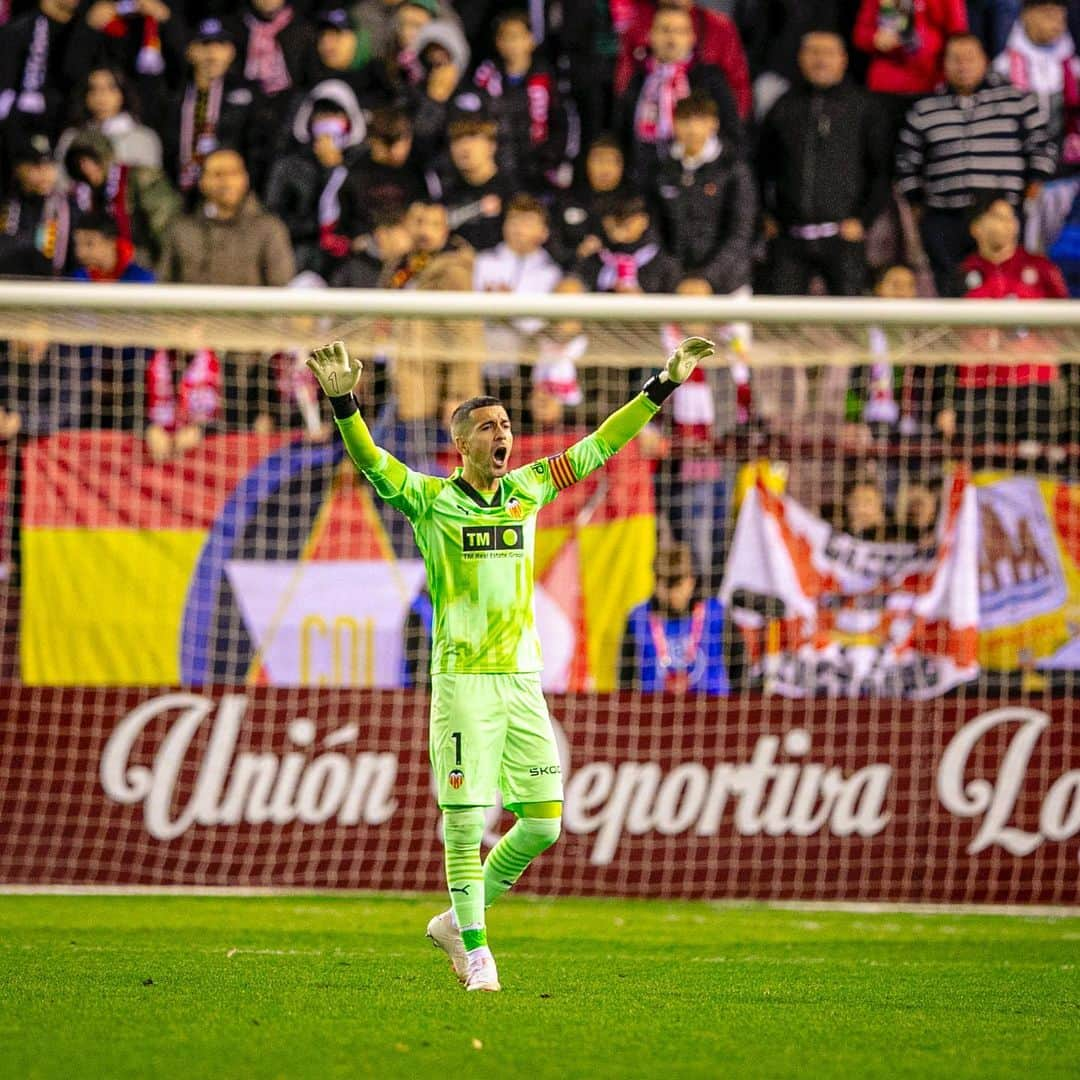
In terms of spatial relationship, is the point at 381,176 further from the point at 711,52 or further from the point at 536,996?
the point at 536,996

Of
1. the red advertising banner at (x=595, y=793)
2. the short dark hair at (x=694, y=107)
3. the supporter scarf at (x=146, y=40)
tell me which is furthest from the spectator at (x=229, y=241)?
the short dark hair at (x=694, y=107)

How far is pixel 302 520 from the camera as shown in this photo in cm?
1284

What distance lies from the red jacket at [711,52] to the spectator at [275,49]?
2598 mm

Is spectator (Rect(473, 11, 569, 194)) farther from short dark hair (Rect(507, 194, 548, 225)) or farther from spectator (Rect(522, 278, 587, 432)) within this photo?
spectator (Rect(522, 278, 587, 432))

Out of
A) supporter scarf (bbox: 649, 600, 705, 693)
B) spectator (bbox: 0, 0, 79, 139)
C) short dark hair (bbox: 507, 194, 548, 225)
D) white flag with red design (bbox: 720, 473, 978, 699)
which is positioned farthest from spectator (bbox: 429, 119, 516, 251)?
spectator (bbox: 0, 0, 79, 139)

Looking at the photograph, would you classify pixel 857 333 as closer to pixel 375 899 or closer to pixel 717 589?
pixel 717 589

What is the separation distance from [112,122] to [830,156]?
233 inches

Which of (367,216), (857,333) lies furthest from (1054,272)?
(367,216)

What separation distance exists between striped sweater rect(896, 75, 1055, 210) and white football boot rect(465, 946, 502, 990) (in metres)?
9.26

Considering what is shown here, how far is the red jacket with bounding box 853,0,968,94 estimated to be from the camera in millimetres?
15609

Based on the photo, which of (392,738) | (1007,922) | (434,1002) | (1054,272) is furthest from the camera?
(1054,272)

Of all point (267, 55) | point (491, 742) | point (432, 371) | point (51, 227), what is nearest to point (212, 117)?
point (267, 55)

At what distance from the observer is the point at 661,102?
49.8 feet

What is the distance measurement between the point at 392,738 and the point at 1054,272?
614cm
